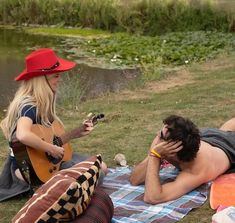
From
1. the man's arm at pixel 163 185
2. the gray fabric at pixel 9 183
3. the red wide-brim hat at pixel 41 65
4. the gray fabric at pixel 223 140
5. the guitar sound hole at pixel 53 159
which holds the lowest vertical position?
the gray fabric at pixel 9 183

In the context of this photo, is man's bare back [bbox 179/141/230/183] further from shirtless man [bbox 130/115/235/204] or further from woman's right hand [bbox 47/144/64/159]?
woman's right hand [bbox 47/144/64/159]

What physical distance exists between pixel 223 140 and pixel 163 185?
2.12ft

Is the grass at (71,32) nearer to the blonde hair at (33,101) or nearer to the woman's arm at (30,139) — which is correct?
the blonde hair at (33,101)

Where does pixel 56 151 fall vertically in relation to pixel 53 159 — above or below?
above

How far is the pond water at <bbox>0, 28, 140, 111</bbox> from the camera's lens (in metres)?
10.6

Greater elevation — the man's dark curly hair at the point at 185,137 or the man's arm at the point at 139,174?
the man's dark curly hair at the point at 185,137

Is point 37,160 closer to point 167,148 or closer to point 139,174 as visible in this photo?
point 139,174

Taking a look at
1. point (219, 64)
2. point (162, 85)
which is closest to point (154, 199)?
point (162, 85)

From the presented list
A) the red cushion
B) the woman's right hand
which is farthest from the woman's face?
the red cushion

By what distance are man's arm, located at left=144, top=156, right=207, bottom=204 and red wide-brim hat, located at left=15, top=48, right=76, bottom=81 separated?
98 centimetres

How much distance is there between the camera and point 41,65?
4102 millimetres

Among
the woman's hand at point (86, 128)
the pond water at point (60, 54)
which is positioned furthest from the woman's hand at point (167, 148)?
the pond water at point (60, 54)

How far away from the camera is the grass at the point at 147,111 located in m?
5.26

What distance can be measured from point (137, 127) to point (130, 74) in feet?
19.2
